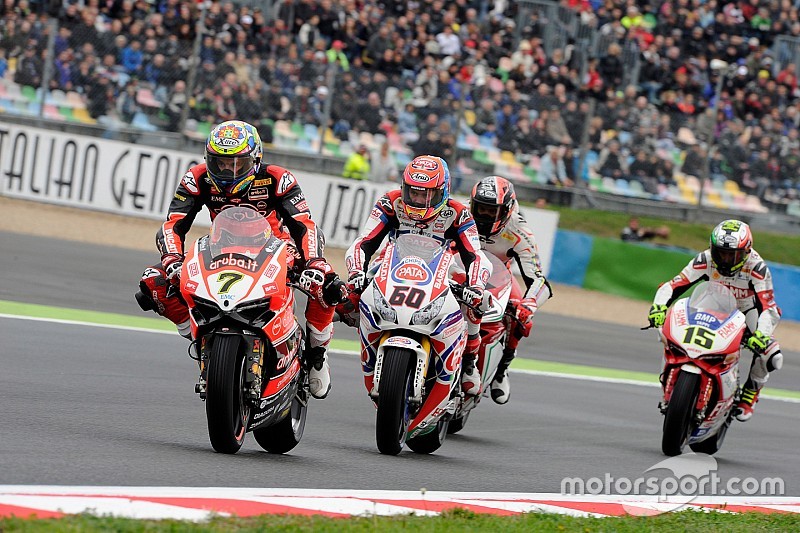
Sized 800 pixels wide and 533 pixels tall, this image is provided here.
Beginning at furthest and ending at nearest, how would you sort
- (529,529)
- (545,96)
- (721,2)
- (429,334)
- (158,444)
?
(721,2) → (545,96) → (429,334) → (158,444) → (529,529)

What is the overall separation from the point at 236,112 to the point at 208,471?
1639 cm

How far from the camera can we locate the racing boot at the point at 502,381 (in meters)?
10.0

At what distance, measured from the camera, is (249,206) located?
738 cm

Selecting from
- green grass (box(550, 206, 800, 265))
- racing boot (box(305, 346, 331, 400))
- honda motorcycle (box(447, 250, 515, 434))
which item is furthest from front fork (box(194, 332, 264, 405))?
green grass (box(550, 206, 800, 265))

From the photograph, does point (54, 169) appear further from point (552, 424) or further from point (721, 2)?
point (721, 2)

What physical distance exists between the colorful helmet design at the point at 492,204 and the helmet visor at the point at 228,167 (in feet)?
9.16

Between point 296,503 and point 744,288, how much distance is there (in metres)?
5.86

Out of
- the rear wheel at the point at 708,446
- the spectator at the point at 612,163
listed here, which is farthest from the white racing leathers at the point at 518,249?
the spectator at the point at 612,163

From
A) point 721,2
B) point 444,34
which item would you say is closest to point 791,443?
point 444,34

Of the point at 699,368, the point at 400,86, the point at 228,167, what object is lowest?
the point at 699,368

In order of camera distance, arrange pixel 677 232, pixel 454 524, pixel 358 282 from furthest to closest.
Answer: pixel 677 232 < pixel 358 282 < pixel 454 524

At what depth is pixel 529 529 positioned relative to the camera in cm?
586

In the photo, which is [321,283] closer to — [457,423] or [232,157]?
[232,157]

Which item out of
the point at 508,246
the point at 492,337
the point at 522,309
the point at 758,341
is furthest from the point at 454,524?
the point at 758,341
